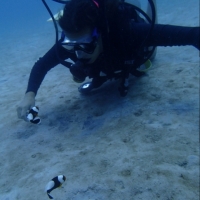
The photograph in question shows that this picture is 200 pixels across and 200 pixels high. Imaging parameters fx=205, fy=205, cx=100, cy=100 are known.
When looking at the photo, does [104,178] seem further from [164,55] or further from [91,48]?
[164,55]

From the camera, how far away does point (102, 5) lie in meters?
2.45

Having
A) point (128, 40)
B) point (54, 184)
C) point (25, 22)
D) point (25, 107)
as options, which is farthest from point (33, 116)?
point (25, 22)

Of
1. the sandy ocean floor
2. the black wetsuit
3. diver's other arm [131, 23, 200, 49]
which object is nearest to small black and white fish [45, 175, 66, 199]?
the sandy ocean floor

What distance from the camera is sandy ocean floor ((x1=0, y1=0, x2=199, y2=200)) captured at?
190 cm

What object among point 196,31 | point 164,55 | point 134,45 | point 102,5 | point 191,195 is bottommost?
point 164,55

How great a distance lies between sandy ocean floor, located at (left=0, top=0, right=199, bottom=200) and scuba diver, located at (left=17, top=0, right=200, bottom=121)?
0.52m

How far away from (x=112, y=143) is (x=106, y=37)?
1.34 meters

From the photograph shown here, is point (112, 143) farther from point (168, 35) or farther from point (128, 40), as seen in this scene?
point (168, 35)

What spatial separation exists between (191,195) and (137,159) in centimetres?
62

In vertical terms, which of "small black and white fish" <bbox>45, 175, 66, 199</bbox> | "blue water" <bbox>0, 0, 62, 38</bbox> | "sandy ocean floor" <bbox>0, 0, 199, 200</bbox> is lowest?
"blue water" <bbox>0, 0, 62, 38</bbox>

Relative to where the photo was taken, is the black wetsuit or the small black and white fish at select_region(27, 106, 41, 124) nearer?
the black wetsuit

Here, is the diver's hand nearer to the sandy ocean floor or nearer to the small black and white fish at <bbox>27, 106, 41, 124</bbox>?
the small black and white fish at <bbox>27, 106, 41, 124</bbox>

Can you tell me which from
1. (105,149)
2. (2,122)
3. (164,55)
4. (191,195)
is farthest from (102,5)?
(164,55)

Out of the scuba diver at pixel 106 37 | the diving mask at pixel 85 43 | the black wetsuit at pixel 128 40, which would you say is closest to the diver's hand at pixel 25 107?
the scuba diver at pixel 106 37
